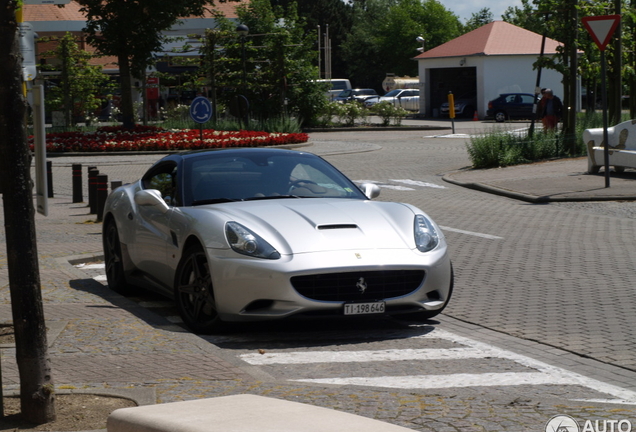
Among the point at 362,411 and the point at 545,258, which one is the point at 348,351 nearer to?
the point at 362,411

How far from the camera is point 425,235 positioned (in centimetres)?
752

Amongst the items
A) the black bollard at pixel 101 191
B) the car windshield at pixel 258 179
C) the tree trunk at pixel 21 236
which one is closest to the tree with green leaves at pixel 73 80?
the black bollard at pixel 101 191

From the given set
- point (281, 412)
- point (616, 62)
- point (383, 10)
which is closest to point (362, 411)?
point (281, 412)

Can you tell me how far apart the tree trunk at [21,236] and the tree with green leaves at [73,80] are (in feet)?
134

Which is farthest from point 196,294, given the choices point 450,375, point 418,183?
point 418,183

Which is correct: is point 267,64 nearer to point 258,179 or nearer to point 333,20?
point 258,179

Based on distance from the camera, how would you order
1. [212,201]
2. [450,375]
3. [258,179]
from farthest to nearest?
1. [258,179]
2. [212,201]
3. [450,375]

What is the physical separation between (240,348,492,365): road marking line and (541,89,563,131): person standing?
22013 millimetres

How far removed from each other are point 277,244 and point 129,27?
3158 centimetres

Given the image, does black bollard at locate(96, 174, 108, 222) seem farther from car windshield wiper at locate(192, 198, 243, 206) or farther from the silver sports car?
car windshield wiper at locate(192, 198, 243, 206)

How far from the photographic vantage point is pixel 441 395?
213 inches

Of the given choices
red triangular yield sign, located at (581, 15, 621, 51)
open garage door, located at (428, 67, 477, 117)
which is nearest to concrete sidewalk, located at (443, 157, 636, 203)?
red triangular yield sign, located at (581, 15, 621, 51)

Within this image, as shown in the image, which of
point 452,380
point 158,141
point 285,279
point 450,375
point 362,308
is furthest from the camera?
point 158,141

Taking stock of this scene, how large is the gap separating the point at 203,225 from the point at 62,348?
4.76ft
